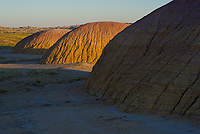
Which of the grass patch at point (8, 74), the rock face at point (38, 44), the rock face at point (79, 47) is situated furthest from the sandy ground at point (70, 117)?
the rock face at point (38, 44)

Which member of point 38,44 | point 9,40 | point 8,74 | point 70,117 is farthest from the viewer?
point 9,40

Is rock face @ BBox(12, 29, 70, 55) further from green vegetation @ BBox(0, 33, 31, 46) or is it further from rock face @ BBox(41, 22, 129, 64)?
green vegetation @ BBox(0, 33, 31, 46)

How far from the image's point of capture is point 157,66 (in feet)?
31.1

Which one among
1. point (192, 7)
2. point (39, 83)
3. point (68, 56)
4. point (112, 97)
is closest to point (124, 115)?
point (112, 97)

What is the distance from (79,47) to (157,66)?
20372 millimetres

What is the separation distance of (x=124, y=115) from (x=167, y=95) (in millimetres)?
1602

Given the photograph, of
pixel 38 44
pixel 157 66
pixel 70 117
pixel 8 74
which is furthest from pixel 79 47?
pixel 70 117

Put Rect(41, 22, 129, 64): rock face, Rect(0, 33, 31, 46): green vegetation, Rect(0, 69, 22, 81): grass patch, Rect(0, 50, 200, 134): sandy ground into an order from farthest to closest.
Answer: Rect(0, 33, 31, 46): green vegetation < Rect(41, 22, 129, 64): rock face < Rect(0, 69, 22, 81): grass patch < Rect(0, 50, 200, 134): sandy ground

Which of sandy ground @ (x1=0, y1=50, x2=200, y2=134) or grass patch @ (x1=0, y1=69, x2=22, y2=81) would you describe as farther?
grass patch @ (x1=0, y1=69, x2=22, y2=81)

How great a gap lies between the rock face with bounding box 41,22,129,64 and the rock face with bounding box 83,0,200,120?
15.2m

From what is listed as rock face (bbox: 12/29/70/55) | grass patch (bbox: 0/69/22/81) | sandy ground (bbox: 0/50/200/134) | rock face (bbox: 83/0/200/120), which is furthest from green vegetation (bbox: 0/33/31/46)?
rock face (bbox: 83/0/200/120)

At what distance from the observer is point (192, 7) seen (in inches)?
432

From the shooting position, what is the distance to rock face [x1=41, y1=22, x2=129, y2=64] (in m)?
29.0

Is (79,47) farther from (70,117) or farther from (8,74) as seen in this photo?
(70,117)
